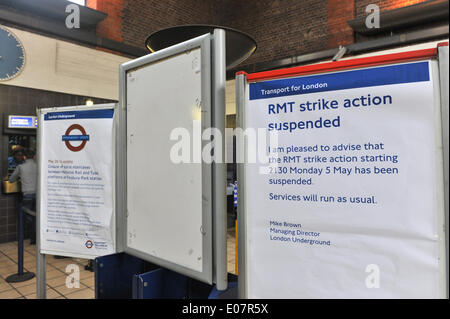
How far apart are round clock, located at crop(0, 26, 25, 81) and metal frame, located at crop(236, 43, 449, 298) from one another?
5139 millimetres

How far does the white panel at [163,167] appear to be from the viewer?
1393 millimetres

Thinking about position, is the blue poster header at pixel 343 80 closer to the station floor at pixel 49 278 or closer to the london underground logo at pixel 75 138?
the london underground logo at pixel 75 138

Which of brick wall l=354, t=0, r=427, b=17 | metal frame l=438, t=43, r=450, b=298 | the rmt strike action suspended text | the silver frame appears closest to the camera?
metal frame l=438, t=43, r=450, b=298

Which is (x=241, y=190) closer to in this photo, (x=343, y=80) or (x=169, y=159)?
(x=169, y=159)

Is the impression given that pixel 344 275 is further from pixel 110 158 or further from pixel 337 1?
pixel 337 1

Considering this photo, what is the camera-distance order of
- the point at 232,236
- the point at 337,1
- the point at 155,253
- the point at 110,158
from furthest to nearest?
1. the point at 337,1
2. the point at 232,236
3. the point at 110,158
4. the point at 155,253

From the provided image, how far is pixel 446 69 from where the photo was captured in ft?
3.29

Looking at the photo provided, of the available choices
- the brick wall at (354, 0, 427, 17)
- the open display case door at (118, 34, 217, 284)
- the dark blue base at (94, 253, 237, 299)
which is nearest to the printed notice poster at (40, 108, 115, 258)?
the dark blue base at (94, 253, 237, 299)

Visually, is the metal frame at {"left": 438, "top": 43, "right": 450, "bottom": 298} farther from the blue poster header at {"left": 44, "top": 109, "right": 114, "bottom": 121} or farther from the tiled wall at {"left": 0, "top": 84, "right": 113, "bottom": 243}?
the tiled wall at {"left": 0, "top": 84, "right": 113, "bottom": 243}

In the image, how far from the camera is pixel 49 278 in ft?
11.4

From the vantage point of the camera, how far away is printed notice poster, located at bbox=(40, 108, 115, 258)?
2.06 m

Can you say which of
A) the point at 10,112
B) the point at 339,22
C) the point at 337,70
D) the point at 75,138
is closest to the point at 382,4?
the point at 339,22

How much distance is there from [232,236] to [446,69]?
5075mm

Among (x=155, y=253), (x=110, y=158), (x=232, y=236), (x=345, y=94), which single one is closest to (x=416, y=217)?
(x=345, y=94)
